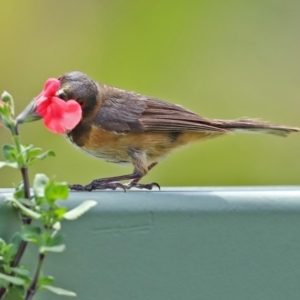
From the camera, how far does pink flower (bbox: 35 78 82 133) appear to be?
2.05 meters

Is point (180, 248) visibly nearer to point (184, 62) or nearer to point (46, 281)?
point (46, 281)

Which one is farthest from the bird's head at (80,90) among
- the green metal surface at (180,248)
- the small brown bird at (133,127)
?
the green metal surface at (180,248)

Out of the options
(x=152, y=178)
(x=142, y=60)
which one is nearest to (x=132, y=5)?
(x=142, y=60)

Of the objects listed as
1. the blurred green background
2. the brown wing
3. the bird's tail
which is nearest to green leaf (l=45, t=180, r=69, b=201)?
the brown wing

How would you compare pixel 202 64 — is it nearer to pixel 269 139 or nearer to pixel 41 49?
pixel 269 139

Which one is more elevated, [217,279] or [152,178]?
[152,178]

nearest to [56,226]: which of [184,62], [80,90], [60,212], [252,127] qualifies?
[60,212]

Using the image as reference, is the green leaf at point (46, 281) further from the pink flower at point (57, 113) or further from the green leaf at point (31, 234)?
the pink flower at point (57, 113)

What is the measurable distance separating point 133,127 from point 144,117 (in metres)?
0.11

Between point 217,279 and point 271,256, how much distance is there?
14 cm

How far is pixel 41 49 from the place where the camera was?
5898 millimetres

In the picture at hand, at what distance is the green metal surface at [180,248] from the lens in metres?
1.96

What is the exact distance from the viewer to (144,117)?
3746 mm

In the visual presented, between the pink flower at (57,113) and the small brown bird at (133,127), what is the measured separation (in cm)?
132
